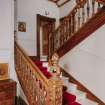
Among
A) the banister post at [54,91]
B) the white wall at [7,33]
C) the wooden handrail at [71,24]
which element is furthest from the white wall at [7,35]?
the banister post at [54,91]

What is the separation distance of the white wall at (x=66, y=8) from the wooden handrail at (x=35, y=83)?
310 centimetres

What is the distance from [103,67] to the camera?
4344 millimetres

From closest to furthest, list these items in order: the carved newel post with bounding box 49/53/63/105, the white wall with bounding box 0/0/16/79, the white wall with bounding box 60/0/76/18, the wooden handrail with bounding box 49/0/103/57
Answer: the carved newel post with bounding box 49/53/63/105 < the white wall with bounding box 0/0/16/79 < the wooden handrail with bounding box 49/0/103/57 < the white wall with bounding box 60/0/76/18

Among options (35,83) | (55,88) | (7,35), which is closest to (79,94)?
(35,83)

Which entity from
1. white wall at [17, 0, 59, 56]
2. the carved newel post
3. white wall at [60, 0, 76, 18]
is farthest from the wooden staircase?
white wall at [60, 0, 76, 18]

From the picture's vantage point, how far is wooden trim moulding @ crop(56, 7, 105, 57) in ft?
14.5

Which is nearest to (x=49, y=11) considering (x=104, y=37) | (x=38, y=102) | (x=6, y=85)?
(x=104, y=37)

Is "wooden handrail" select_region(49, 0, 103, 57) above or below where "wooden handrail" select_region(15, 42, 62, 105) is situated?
above

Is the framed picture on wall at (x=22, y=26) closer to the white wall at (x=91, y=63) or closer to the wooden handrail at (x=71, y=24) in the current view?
the wooden handrail at (x=71, y=24)

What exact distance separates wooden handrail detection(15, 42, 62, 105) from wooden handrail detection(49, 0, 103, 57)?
1.74m

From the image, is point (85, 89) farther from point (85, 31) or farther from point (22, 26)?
point (22, 26)

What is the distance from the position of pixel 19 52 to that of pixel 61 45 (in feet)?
5.58

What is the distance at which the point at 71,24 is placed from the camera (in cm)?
575

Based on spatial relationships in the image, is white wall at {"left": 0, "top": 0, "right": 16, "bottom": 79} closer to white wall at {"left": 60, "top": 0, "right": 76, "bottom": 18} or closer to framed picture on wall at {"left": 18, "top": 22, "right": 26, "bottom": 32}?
framed picture on wall at {"left": 18, "top": 22, "right": 26, "bottom": 32}
